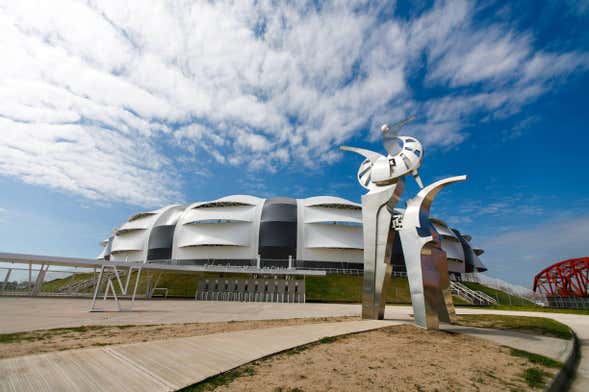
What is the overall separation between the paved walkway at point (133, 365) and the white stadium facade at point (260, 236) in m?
37.4

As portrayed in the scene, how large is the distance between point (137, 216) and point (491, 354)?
203 feet

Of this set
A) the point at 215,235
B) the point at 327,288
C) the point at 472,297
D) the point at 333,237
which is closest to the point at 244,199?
the point at 215,235

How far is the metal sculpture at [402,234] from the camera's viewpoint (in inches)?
466

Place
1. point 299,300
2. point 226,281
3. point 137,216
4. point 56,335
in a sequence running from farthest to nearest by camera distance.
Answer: point 137,216, point 226,281, point 299,300, point 56,335

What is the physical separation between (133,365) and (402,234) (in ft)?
35.8

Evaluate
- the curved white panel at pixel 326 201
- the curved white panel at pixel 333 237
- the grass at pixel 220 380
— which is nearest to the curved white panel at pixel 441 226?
the curved white panel at pixel 326 201

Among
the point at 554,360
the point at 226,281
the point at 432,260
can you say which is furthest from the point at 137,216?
the point at 554,360

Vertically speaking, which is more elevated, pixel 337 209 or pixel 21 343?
pixel 337 209

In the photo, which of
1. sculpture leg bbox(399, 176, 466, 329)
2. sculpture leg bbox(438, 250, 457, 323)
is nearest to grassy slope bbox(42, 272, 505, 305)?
sculpture leg bbox(438, 250, 457, 323)

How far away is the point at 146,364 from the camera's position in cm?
523

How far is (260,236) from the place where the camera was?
47.2 metres

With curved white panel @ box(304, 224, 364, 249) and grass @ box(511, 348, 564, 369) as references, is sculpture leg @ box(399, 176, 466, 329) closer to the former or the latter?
grass @ box(511, 348, 564, 369)

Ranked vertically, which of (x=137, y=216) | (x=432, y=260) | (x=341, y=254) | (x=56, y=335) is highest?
(x=137, y=216)

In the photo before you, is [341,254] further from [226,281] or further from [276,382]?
[276,382]
